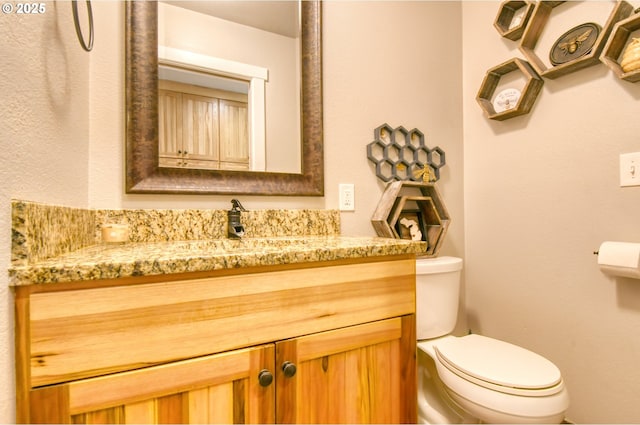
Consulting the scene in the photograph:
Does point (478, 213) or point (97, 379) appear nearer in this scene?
point (97, 379)

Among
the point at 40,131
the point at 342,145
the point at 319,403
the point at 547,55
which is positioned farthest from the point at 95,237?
the point at 547,55

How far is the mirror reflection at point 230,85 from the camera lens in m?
1.11

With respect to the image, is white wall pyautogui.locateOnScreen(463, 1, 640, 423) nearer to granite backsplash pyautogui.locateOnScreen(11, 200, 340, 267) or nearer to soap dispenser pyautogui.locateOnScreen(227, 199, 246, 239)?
granite backsplash pyautogui.locateOnScreen(11, 200, 340, 267)

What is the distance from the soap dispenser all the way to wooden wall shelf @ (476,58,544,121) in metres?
1.33

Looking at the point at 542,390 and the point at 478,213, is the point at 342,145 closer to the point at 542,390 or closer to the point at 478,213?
the point at 478,213

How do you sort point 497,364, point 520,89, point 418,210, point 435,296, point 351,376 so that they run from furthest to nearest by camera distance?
point 418,210 < point 520,89 < point 435,296 < point 497,364 < point 351,376

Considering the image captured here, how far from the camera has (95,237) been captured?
0.98 m

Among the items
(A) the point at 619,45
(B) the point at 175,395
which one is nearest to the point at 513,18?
(A) the point at 619,45

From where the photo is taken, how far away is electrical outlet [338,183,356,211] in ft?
4.58

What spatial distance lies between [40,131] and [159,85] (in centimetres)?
51

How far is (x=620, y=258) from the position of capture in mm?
1064

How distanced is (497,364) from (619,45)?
4.11ft

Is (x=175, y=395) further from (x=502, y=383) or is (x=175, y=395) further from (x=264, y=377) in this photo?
(x=502, y=383)

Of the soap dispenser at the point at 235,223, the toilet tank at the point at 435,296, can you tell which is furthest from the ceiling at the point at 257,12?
the toilet tank at the point at 435,296
